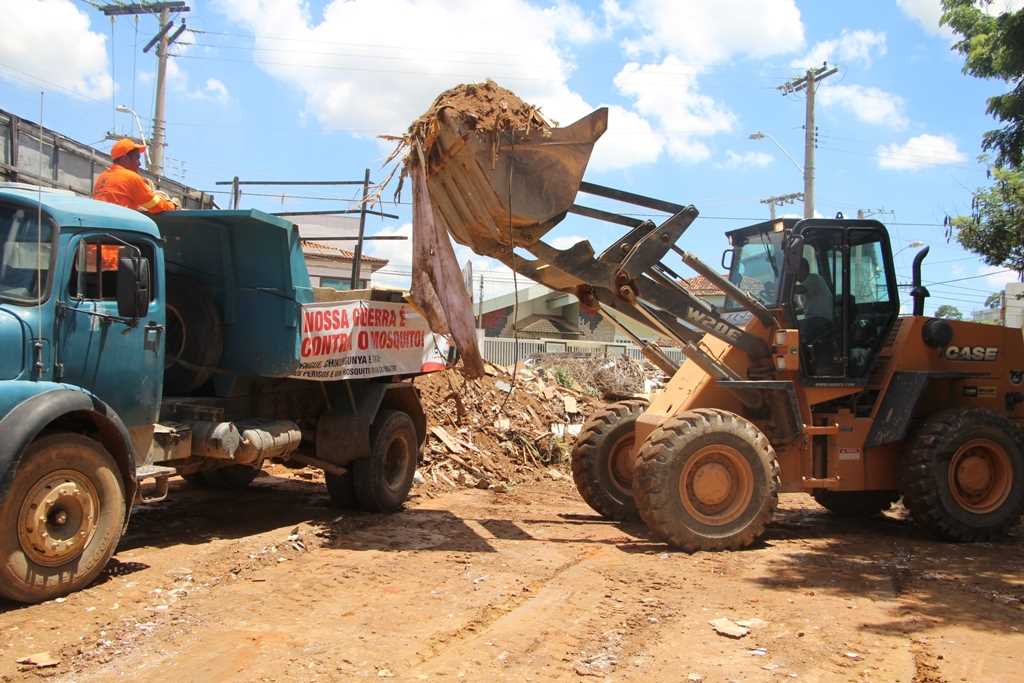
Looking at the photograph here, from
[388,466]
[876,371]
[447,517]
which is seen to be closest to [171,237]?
[388,466]

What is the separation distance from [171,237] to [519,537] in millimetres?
4087

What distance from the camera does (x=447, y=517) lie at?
8609 millimetres

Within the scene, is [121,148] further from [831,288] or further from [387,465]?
[831,288]

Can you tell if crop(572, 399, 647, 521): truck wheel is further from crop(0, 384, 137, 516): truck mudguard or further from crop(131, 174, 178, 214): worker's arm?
crop(131, 174, 178, 214): worker's arm

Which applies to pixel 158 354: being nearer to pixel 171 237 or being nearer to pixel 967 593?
pixel 171 237

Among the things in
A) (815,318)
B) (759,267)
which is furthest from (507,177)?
(815,318)

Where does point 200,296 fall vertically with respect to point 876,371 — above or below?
above

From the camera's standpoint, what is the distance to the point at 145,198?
7.17m

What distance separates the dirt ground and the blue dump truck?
521 millimetres

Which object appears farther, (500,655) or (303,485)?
(303,485)

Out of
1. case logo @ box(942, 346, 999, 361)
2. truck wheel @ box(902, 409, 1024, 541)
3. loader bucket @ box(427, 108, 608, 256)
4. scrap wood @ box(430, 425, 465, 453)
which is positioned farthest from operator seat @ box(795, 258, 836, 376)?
scrap wood @ box(430, 425, 465, 453)

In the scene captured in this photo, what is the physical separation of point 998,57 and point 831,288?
5.01 m

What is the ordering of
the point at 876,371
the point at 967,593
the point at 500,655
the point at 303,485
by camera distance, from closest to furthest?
the point at 500,655 → the point at 967,593 → the point at 876,371 → the point at 303,485

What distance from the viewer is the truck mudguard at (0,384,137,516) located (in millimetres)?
4871
